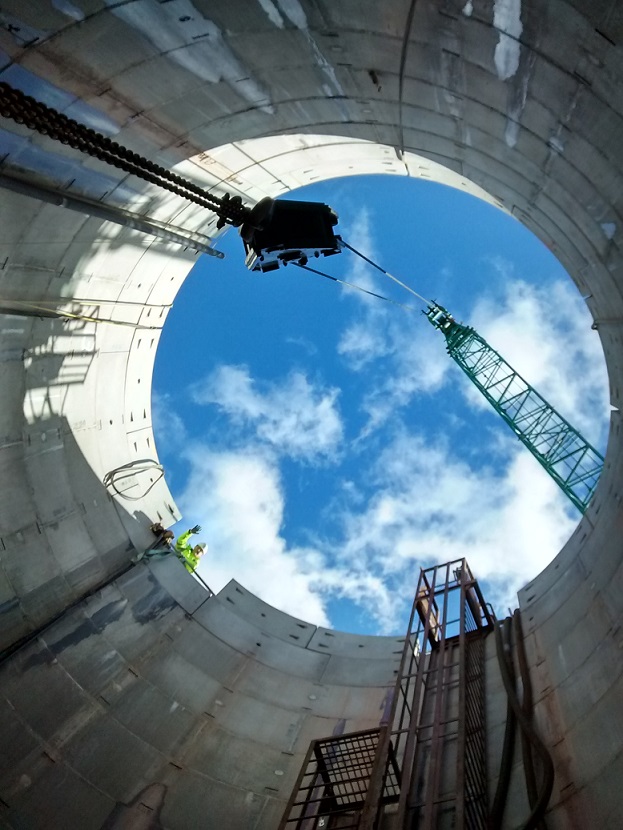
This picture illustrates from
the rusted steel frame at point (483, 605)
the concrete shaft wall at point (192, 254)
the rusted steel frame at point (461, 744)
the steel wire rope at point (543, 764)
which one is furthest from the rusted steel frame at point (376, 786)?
the rusted steel frame at point (483, 605)

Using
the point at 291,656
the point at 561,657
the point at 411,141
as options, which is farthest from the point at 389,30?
the point at 291,656

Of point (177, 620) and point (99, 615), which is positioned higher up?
point (177, 620)

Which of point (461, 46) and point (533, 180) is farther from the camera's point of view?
point (533, 180)

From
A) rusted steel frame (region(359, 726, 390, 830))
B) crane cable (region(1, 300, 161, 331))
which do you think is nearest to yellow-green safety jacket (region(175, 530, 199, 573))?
crane cable (region(1, 300, 161, 331))

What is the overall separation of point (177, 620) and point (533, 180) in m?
11.6

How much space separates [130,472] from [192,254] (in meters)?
5.91

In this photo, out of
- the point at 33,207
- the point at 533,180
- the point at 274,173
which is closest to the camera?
the point at 533,180

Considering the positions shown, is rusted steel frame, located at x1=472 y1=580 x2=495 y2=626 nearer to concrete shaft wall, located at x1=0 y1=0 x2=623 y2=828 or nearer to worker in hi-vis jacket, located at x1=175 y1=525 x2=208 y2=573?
concrete shaft wall, located at x1=0 y1=0 x2=623 y2=828

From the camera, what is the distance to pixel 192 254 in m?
12.8

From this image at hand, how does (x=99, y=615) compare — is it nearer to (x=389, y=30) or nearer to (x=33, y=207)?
(x=33, y=207)

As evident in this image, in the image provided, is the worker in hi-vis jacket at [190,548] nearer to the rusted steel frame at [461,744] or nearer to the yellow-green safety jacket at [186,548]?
the yellow-green safety jacket at [186,548]

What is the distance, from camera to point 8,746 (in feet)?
29.4

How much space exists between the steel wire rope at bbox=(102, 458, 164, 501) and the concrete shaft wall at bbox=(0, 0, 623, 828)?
0.20 meters

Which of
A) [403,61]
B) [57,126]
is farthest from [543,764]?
[57,126]
